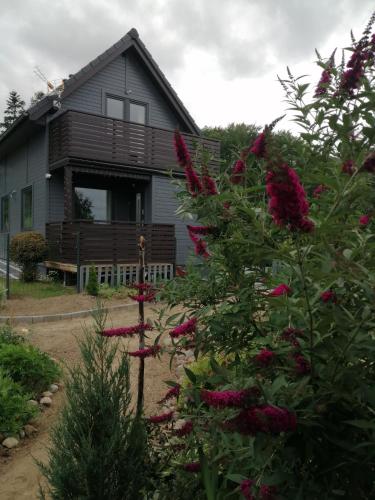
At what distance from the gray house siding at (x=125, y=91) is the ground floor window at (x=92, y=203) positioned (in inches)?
107

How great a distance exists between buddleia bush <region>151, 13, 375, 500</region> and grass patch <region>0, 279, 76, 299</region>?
8.31 m

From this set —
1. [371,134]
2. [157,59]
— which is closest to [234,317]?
[371,134]

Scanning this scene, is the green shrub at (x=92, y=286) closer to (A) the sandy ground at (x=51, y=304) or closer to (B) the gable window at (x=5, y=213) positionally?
(A) the sandy ground at (x=51, y=304)

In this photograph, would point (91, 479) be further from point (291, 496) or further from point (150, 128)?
point (150, 128)

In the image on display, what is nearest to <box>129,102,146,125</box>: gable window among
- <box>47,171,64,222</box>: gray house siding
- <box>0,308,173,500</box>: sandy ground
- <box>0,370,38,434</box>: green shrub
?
<box>47,171,64,222</box>: gray house siding

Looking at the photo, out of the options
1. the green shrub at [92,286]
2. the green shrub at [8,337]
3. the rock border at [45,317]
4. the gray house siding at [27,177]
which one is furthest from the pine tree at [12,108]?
the green shrub at [8,337]

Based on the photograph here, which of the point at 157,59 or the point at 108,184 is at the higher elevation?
the point at 157,59

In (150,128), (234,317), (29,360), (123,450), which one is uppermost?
(150,128)

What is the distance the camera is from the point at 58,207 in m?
12.6

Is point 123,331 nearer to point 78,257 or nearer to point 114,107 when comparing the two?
point 78,257

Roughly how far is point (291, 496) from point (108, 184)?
13.5m

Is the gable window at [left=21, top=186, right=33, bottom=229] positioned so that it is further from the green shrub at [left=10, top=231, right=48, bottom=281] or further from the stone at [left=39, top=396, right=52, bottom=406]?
the stone at [left=39, top=396, right=52, bottom=406]

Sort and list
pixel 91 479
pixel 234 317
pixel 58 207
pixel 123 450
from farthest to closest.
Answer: pixel 58 207 → pixel 123 450 → pixel 91 479 → pixel 234 317

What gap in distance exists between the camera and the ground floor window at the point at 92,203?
13.3m
